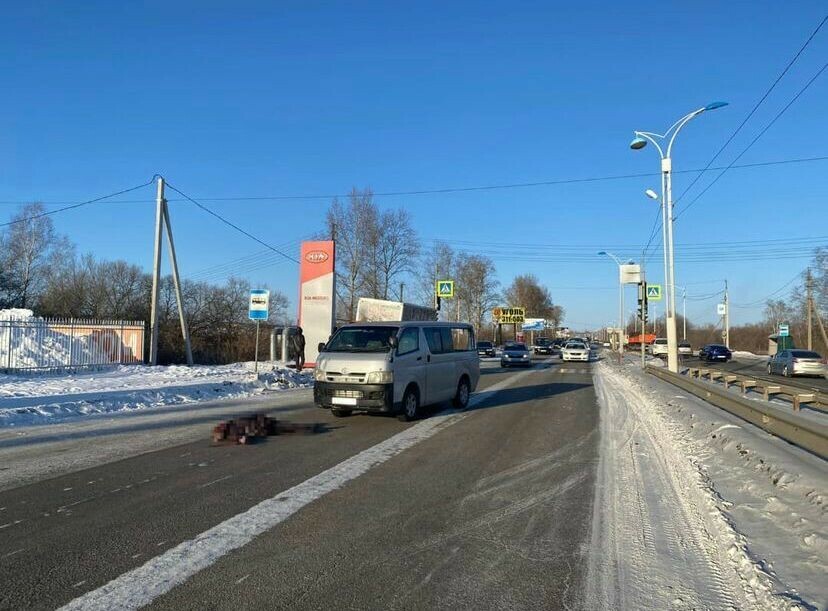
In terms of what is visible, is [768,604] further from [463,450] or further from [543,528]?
[463,450]

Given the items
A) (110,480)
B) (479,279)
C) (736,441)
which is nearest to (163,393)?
(110,480)

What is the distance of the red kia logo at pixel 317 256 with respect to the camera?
28016 mm

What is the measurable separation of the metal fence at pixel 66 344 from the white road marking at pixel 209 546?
55.7ft

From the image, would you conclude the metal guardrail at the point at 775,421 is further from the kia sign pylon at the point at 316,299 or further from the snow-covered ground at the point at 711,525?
the kia sign pylon at the point at 316,299

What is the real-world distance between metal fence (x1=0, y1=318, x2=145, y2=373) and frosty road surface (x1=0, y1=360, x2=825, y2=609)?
12.3 meters

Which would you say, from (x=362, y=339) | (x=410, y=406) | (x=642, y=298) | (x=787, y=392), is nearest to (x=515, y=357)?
(x=642, y=298)

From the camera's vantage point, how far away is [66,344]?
71.8ft

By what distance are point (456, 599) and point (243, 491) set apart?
340 cm

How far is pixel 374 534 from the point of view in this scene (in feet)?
17.3

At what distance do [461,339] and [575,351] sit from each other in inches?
1266

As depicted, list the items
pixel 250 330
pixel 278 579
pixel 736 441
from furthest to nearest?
1. pixel 250 330
2. pixel 736 441
3. pixel 278 579

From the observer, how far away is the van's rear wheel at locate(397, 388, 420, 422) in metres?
12.1

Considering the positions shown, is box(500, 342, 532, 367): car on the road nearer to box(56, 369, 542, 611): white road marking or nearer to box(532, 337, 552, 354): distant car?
box(532, 337, 552, 354): distant car

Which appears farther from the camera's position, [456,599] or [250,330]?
[250,330]
